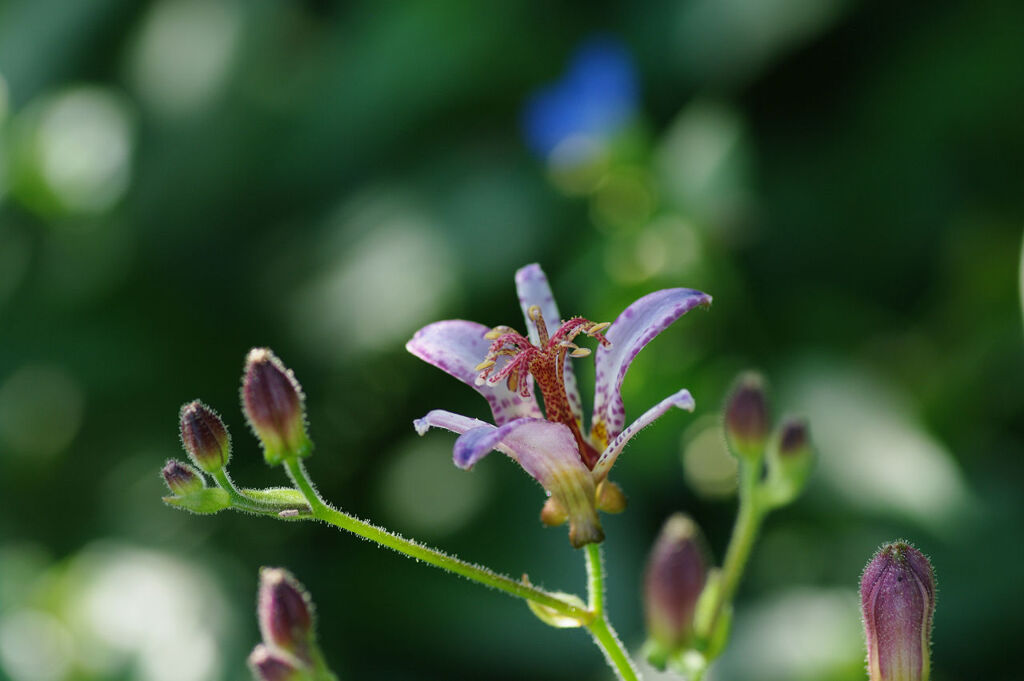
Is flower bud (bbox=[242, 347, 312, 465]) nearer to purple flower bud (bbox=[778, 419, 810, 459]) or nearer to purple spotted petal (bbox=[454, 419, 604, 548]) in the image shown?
purple spotted petal (bbox=[454, 419, 604, 548])

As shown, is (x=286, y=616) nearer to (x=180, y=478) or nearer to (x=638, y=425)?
(x=180, y=478)

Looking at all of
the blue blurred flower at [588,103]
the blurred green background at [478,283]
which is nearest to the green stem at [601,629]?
the blurred green background at [478,283]

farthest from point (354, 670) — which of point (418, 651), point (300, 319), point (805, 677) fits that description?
point (805, 677)

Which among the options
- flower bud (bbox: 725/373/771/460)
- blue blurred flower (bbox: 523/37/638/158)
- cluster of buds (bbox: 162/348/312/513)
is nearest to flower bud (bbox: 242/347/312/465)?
cluster of buds (bbox: 162/348/312/513)

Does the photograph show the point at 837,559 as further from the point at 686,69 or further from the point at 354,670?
the point at 686,69

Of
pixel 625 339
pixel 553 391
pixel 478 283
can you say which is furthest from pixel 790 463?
pixel 478 283

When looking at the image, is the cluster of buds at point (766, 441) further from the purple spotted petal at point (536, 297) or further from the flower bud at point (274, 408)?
the flower bud at point (274, 408)
